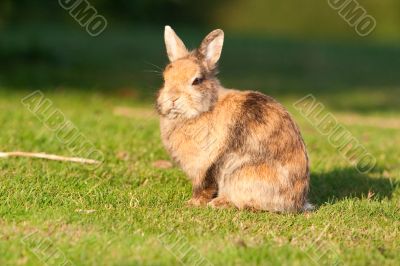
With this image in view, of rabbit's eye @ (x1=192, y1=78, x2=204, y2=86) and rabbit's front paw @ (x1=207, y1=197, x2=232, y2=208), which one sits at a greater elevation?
rabbit's eye @ (x1=192, y1=78, x2=204, y2=86)

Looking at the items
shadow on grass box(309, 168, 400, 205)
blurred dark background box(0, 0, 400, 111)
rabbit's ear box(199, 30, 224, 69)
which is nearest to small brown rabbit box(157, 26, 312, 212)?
rabbit's ear box(199, 30, 224, 69)

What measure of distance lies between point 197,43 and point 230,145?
22453 millimetres

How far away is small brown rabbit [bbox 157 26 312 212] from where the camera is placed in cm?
663

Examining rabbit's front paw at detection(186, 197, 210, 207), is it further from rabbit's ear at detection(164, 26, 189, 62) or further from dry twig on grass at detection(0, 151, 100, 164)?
dry twig on grass at detection(0, 151, 100, 164)

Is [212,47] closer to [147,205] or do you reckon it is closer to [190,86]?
[190,86]

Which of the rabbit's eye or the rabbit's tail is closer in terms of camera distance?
the rabbit's eye

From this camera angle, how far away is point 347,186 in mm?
8172

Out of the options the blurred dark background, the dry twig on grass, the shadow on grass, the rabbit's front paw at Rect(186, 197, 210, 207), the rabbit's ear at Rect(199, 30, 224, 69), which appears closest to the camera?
the rabbit's front paw at Rect(186, 197, 210, 207)

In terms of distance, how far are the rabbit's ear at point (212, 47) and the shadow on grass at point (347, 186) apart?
1.85 metres

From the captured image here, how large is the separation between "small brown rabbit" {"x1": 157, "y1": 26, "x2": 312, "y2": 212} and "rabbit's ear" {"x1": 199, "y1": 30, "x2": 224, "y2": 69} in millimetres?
186

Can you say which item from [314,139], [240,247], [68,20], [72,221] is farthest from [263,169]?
[68,20]

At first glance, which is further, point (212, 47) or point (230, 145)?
point (212, 47)

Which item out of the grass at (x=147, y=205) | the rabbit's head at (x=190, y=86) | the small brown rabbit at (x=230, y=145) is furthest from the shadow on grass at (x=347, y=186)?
the rabbit's head at (x=190, y=86)

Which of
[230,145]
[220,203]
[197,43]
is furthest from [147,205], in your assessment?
[197,43]
